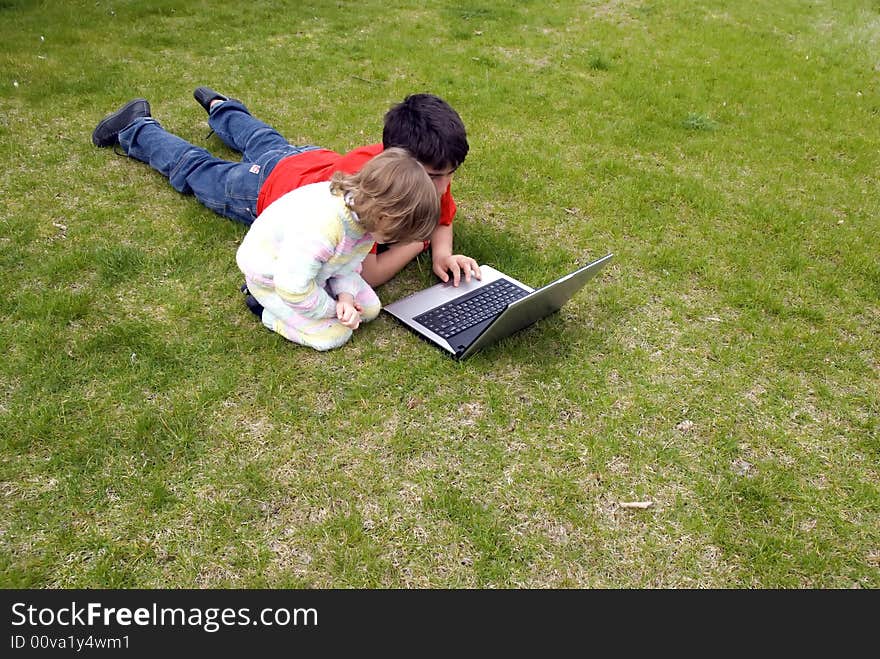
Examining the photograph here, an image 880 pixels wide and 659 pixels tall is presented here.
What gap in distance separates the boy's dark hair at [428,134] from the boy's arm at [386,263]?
51 cm

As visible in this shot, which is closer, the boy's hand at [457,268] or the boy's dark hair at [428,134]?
the boy's dark hair at [428,134]

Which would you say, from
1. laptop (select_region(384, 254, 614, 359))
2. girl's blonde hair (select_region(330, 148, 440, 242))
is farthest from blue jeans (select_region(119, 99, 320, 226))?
girl's blonde hair (select_region(330, 148, 440, 242))

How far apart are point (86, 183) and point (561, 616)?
Result: 376cm

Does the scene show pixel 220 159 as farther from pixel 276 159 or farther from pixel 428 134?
pixel 428 134

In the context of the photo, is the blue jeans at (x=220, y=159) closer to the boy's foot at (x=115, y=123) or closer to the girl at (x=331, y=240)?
the boy's foot at (x=115, y=123)

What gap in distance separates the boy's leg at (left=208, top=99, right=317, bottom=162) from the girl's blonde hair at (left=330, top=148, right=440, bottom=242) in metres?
1.72

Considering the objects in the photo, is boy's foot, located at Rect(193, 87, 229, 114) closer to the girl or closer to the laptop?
the girl

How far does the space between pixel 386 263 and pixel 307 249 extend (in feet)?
2.51

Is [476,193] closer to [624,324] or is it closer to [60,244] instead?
[624,324]

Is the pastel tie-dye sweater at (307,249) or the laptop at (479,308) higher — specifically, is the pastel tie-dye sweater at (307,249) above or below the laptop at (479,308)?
above

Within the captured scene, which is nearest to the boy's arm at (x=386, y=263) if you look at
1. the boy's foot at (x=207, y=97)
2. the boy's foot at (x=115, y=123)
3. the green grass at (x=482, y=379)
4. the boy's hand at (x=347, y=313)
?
the green grass at (x=482, y=379)

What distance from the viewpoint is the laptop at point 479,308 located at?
280cm

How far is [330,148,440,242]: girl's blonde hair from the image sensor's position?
2482 millimetres

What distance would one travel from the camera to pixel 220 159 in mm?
4156
